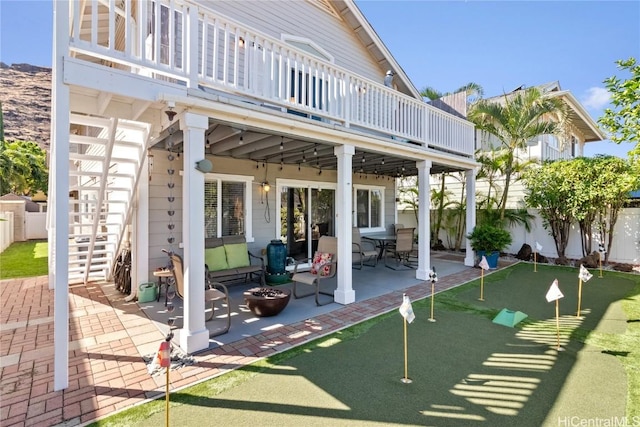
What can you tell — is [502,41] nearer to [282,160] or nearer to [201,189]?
[282,160]

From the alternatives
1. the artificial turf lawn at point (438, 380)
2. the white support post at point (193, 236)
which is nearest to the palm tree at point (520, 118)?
the artificial turf lawn at point (438, 380)

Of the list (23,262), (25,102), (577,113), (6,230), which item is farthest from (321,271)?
(25,102)

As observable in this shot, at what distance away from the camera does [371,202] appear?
10.5 metres

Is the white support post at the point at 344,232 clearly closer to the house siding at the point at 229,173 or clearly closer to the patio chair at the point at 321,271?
the patio chair at the point at 321,271

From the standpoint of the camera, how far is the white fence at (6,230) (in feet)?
37.1

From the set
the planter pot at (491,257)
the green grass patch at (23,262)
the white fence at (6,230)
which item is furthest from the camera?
the white fence at (6,230)

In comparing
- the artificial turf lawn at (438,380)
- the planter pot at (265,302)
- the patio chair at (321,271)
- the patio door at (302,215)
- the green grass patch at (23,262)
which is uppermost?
the patio door at (302,215)

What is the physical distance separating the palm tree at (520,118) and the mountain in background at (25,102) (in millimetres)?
60651

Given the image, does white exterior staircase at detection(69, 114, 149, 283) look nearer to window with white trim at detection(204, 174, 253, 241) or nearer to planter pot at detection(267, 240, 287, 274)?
window with white trim at detection(204, 174, 253, 241)

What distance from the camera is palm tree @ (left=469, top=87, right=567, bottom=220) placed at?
885 centimetres

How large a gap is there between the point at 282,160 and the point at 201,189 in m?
4.05

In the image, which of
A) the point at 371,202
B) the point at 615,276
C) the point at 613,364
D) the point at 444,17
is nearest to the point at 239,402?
the point at 613,364
